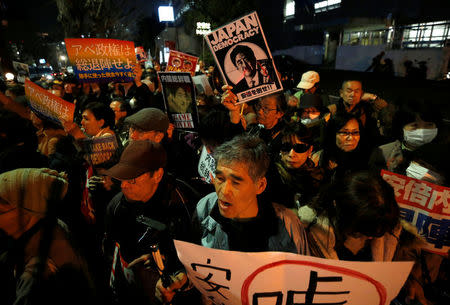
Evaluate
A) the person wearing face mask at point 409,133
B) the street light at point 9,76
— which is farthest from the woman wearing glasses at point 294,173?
the street light at point 9,76

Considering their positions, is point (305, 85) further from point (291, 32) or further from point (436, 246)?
point (291, 32)

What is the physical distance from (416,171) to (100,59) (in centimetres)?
556

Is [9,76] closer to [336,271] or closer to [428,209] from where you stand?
[336,271]

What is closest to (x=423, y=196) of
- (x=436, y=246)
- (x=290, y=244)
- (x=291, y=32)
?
(x=436, y=246)

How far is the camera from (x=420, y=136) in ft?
8.87

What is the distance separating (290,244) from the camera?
172 centimetres

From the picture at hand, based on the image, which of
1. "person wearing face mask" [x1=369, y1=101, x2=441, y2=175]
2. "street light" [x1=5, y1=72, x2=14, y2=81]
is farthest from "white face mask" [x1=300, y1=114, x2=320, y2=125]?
"street light" [x1=5, y1=72, x2=14, y2=81]

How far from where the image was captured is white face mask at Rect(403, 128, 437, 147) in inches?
106

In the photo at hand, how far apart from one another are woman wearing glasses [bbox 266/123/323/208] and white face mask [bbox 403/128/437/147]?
983mm

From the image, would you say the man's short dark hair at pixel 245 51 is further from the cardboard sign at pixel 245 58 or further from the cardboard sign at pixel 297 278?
the cardboard sign at pixel 297 278

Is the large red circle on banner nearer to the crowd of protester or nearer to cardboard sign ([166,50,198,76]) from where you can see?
the crowd of protester

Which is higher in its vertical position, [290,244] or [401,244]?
[290,244]

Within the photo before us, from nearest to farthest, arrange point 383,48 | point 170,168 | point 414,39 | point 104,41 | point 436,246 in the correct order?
point 436,246 → point 170,168 → point 104,41 → point 414,39 → point 383,48

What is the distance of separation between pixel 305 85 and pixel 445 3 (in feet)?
66.2
